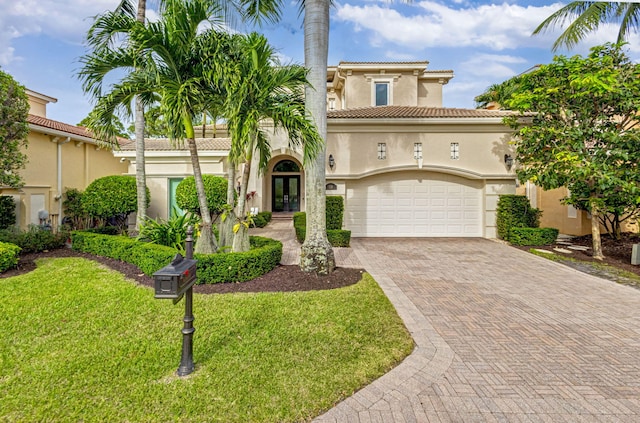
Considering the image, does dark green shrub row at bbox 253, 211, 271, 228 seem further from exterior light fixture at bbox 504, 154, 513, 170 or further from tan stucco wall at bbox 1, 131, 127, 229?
exterior light fixture at bbox 504, 154, 513, 170

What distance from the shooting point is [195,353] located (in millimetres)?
3773

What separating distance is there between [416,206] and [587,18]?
9.00 m

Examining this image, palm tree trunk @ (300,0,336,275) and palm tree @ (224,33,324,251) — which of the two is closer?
palm tree @ (224,33,324,251)


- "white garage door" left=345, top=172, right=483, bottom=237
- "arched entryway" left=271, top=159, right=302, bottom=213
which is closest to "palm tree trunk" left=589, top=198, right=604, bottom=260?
"white garage door" left=345, top=172, right=483, bottom=237

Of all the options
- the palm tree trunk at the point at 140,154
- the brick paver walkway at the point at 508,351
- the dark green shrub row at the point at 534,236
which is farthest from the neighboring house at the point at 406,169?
the brick paver walkway at the point at 508,351

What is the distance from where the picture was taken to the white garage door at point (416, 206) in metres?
13.1

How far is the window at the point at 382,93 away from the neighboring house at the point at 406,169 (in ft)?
20.2

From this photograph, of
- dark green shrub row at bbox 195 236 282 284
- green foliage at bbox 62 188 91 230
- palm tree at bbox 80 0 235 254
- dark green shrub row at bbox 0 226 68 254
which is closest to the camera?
palm tree at bbox 80 0 235 254

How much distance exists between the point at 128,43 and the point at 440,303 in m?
8.22

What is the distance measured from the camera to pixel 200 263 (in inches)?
247

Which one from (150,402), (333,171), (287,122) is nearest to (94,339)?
(150,402)

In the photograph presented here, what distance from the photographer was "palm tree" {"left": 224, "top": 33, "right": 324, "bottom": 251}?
20.1ft

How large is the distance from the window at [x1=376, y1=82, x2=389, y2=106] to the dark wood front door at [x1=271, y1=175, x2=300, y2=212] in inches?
299

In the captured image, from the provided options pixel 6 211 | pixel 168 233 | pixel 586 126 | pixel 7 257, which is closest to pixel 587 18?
pixel 586 126
